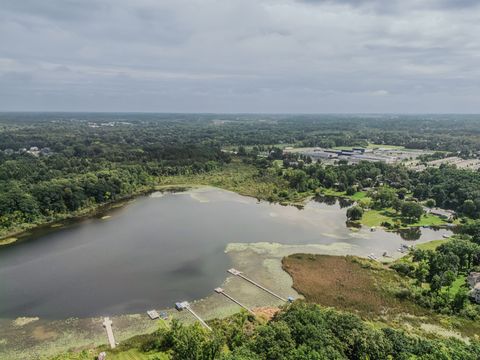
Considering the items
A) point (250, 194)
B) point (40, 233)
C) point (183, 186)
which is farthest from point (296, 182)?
point (40, 233)

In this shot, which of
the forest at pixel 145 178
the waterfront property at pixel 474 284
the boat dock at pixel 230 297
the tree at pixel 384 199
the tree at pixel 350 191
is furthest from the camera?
the tree at pixel 350 191

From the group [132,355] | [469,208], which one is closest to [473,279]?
[469,208]

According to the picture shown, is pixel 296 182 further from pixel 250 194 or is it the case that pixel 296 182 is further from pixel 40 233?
pixel 40 233

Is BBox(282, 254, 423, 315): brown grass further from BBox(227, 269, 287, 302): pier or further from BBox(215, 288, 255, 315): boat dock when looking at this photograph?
BBox(215, 288, 255, 315): boat dock

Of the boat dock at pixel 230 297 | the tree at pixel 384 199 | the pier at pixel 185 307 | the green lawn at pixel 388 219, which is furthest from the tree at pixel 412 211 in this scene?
the pier at pixel 185 307

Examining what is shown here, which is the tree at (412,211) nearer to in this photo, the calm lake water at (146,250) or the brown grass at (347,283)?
the calm lake water at (146,250)

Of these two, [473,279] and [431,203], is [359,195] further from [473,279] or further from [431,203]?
[473,279]
